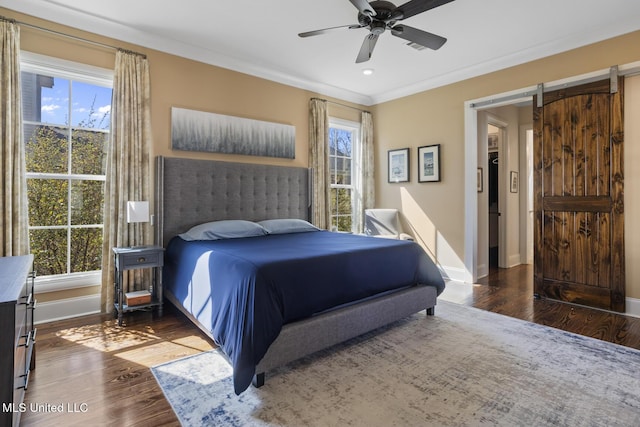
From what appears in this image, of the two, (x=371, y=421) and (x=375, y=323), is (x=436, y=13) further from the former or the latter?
(x=371, y=421)

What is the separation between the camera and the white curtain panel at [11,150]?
111 inches

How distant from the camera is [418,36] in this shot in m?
2.86

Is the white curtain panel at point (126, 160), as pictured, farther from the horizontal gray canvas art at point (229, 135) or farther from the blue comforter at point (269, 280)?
the blue comforter at point (269, 280)

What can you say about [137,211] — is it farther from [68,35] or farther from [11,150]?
[68,35]

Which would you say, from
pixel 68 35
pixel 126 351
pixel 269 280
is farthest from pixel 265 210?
pixel 68 35

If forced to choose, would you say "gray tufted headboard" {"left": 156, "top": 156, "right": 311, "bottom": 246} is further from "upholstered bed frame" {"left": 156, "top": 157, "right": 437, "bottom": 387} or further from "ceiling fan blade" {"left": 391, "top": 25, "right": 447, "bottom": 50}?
"ceiling fan blade" {"left": 391, "top": 25, "right": 447, "bottom": 50}

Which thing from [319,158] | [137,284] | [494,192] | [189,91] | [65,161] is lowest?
[137,284]

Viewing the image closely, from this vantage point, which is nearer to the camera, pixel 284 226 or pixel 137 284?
pixel 137 284

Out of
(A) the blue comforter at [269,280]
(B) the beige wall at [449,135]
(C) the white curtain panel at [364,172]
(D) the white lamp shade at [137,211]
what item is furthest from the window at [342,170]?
(D) the white lamp shade at [137,211]

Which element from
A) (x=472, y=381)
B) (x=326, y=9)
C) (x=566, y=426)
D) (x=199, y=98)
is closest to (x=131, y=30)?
(x=199, y=98)

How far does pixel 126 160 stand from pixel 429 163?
406cm

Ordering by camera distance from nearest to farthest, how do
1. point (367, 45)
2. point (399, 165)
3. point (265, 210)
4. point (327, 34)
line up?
Result: point (367, 45) → point (327, 34) → point (265, 210) → point (399, 165)

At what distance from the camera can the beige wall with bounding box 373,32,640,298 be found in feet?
11.2

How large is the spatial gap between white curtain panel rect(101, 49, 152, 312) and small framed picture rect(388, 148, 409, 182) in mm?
3714
